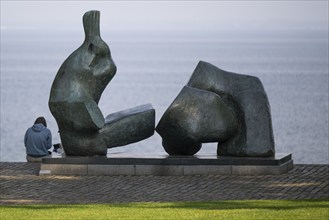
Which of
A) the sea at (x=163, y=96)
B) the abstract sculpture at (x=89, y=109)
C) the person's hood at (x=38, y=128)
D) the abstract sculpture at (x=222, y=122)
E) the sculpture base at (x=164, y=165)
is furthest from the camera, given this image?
the sea at (x=163, y=96)

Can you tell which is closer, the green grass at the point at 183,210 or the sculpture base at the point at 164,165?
the green grass at the point at 183,210

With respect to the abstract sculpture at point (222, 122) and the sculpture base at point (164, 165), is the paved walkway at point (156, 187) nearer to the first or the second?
the sculpture base at point (164, 165)

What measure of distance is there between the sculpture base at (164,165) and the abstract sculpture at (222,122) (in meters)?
0.38

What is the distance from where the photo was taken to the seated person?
33875 mm

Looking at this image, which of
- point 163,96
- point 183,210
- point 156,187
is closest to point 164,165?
point 156,187

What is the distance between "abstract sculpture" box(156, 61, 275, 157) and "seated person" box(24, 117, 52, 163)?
303 cm

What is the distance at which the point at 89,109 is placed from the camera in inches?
1251

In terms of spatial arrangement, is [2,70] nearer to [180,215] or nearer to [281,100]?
[281,100]

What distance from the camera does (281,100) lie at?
3563 inches

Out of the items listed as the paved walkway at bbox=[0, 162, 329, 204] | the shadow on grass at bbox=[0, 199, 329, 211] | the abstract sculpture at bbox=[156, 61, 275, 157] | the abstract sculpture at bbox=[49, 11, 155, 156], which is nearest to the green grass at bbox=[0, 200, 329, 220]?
the shadow on grass at bbox=[0, 199, 329, 211]

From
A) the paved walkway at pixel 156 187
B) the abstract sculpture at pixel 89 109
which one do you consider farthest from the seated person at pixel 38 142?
the abstract sculpture at pixel 89 109

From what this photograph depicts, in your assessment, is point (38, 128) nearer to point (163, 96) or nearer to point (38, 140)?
point (38, 140)

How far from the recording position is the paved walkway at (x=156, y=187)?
2862 cm

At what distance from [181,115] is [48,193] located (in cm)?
412
